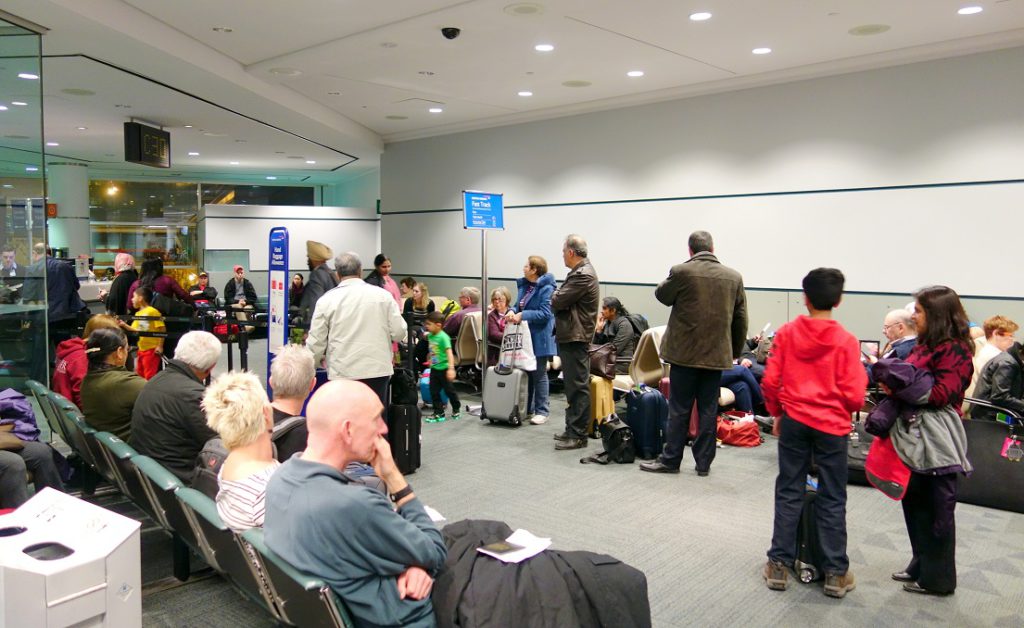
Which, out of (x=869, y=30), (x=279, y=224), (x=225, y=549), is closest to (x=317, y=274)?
(x=225, y=549)

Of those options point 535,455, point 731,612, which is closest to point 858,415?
point 535,455

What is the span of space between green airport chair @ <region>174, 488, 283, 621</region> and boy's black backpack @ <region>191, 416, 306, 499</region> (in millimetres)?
234

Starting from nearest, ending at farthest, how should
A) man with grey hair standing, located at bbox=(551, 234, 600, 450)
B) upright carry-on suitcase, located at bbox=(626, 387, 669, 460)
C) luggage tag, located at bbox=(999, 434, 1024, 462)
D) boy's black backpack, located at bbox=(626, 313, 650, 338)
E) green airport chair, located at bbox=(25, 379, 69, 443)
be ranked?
luggage tag, located at bbox=(999, 434, 1024, 462) < green airport chair, located at bbox=(25, 379, 69, 443) < upright carry-on suitcase, located at bbox=(626, 387, 669, 460) < man with grey hair standing, located at bbox=(551, 234, 600, 450) < boy's black backpack, located at bbox=(626, 313, 650, 338)

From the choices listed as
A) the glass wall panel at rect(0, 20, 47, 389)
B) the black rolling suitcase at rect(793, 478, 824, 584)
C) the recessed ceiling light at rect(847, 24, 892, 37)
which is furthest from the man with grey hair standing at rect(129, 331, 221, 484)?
the recessed ceiling light at rect(847, 24, 892, 37)

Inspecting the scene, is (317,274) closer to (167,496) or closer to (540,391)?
(540,391)

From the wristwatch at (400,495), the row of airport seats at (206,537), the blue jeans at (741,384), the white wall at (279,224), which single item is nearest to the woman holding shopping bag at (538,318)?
the blue jeans at (741,384)

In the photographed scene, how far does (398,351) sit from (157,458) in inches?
192

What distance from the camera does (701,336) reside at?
5.12 meters

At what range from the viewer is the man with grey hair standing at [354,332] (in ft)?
17.0

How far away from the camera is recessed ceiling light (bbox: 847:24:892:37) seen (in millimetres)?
6660

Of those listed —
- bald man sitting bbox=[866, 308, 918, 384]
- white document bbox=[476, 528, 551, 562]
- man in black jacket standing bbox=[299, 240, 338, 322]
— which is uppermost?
man in black jacket standing bbox=[299, 240, 338, 322]

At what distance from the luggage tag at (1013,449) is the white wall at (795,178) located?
Answer: 3043 millimetres

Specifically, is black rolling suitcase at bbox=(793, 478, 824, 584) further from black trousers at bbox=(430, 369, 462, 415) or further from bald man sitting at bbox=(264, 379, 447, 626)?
black trousers at bbox=(430, 369, 462, 415)

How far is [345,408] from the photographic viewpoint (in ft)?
7.13
